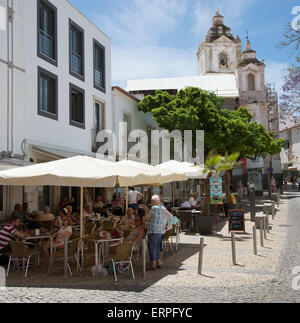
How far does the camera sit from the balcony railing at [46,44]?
15.5 meters

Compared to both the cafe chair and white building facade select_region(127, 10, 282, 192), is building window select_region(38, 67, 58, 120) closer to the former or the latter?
the cafe chair

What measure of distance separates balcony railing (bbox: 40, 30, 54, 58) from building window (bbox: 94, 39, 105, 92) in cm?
410

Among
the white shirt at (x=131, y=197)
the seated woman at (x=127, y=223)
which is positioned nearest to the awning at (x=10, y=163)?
the seated woman at (x=127, y=223)

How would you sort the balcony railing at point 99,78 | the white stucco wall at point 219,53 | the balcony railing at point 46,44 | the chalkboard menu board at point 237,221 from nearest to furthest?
1. the chalkboard menu board at point 237,221
2. the balcony railing at point 46,44
3. the balcony railing at point 99,78
4. the white stucco wall at point 219,53

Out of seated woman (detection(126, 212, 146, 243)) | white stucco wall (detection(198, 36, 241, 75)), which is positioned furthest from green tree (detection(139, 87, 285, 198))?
white stucco wall (detection(198, 36, 241, 75))

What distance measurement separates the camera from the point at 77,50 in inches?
731

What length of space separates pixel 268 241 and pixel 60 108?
383 inches

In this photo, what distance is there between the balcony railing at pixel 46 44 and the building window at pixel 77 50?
1.60m

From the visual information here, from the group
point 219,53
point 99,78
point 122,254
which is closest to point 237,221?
point 122,254

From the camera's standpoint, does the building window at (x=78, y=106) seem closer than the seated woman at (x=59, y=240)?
No

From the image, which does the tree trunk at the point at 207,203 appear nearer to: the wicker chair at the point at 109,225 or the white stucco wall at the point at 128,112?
the wicker chair at the point at 109,225

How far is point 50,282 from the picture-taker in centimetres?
734

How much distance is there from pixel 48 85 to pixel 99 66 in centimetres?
561
